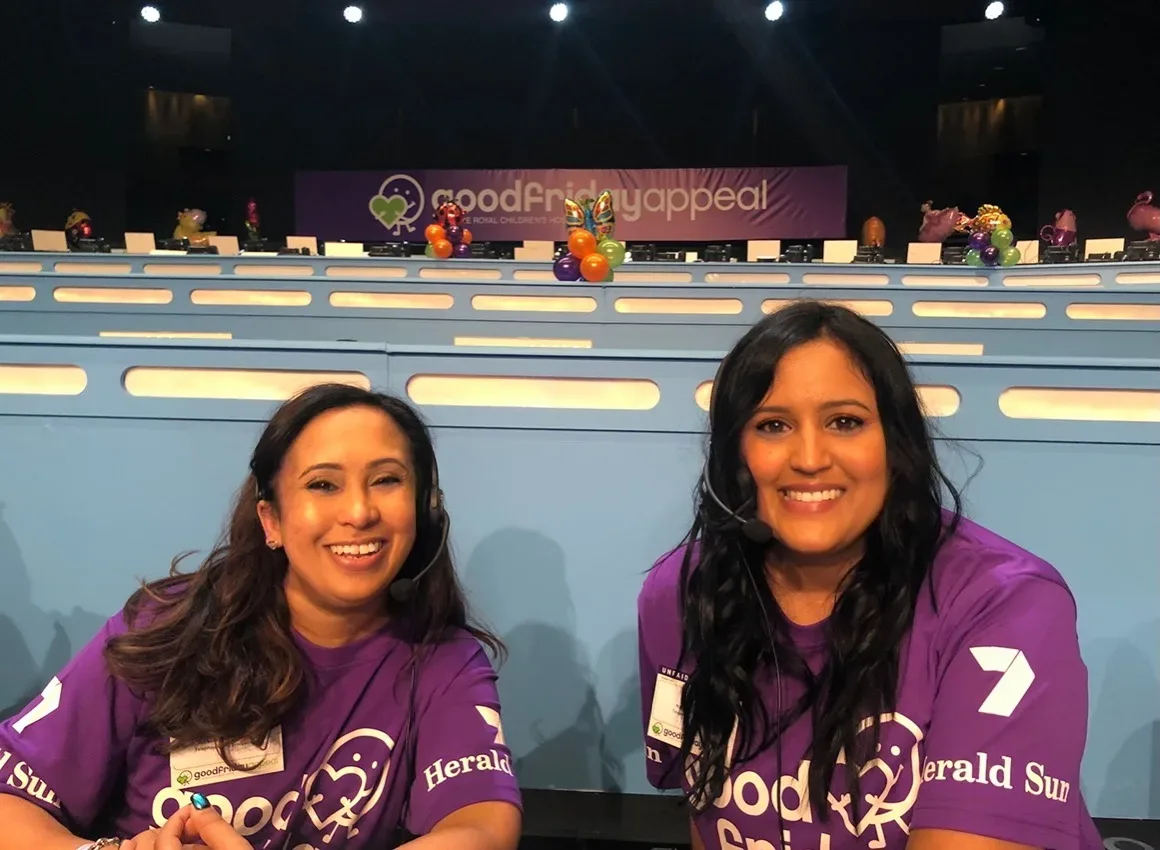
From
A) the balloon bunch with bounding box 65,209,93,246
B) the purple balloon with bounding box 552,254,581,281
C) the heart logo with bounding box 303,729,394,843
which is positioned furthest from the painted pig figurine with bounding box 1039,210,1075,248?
the balloon bunch with bounding box 65,209,93,246

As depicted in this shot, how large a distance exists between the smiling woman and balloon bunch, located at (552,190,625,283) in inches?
143

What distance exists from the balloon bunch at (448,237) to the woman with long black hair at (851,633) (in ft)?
17.0

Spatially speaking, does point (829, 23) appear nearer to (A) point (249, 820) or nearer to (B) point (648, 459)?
(B) point (648, 459)

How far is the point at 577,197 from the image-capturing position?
8930mm

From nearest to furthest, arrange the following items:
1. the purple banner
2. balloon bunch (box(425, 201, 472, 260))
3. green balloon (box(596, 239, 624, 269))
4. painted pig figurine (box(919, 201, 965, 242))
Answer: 1. green balloon (box(596, 239, 624, 269))
2. balloon bunch (box(425, 201, 472, 260))
3. painted pig figurine (box(919, 201, 965, 242))
4. the purple banner

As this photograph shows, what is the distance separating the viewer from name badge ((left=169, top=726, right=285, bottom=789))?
967 mm

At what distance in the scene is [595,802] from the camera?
1.62m

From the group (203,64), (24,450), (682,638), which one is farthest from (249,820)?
(203,64)

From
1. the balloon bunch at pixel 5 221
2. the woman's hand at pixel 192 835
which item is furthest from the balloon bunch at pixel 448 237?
the woman's hand at pixel 192 835

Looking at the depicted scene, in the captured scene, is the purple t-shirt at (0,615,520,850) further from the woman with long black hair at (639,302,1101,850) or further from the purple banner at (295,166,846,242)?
the purple banner at (295,166,846,242)

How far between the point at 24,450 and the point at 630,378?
1.26 m

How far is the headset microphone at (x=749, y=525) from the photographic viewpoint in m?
0.93

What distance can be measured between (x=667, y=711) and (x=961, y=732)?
36 centimetres

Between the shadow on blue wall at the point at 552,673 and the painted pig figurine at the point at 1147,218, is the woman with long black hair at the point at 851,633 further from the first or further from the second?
the painted pig figurine at the point at 1147,218
